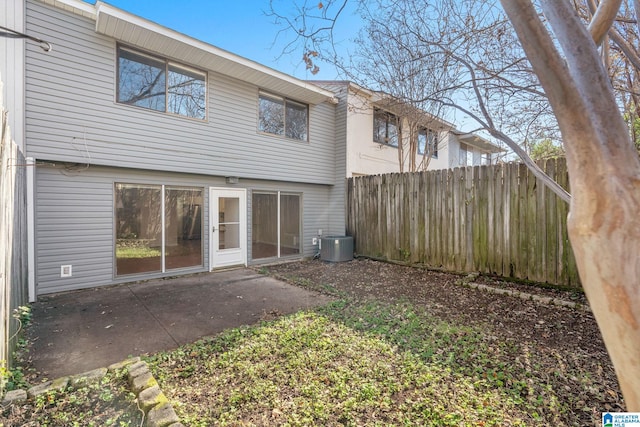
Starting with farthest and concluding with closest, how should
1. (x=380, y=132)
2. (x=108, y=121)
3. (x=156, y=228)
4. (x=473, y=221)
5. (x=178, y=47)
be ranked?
1. (x=380, y=132)
2. (x=473, y=221)
3. (x=156, y=228)
4. (x=178, y=47)
5. (x=108, y=121)

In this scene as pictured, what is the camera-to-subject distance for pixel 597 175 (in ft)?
3.15

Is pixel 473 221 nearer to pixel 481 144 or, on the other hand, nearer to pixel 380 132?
pixel 380 132

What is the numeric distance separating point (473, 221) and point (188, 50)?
683 cm

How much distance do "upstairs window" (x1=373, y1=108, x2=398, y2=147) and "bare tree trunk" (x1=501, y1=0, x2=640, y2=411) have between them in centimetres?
919

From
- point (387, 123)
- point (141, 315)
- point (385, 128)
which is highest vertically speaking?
point (387, 123)

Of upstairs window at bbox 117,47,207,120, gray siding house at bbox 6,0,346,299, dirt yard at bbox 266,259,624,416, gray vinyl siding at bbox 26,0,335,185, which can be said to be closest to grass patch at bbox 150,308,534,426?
dirt yard at bbox 266,259,624,416

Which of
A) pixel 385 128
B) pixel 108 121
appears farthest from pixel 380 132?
pixel 108 121

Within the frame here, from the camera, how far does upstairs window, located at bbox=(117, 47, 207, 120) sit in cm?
563

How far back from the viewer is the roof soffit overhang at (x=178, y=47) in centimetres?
497

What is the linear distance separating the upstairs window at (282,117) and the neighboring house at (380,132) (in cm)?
128

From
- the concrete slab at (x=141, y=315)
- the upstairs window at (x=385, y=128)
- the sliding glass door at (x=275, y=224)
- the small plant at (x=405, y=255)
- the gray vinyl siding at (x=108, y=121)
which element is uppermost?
the upstairs window at (x=385, y=128)

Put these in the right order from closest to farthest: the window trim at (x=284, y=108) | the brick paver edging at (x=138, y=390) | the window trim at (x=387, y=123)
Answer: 1. the brick paver edging at (x=138, y=390)
2. the window trim at (x=284, y=108)
3. the window trim at (x=387, y=123)

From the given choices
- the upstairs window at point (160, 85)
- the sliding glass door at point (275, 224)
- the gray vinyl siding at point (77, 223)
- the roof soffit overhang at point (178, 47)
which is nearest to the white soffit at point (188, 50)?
the roof soffit overhang at point (178, 47)

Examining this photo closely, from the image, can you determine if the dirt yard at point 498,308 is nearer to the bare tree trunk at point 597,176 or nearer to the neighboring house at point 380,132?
the bare tree trunk at point 597,176
